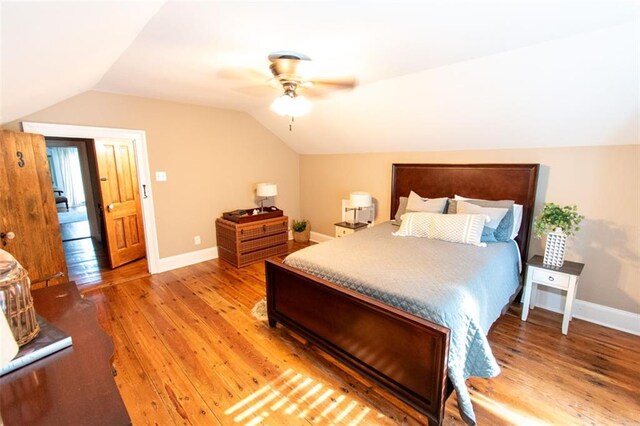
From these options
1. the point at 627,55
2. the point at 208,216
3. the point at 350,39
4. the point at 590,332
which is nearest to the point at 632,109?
the point at 627,55

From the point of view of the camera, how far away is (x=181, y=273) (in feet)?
12.7

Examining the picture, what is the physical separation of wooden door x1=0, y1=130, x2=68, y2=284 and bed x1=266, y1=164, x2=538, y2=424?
2027 mm

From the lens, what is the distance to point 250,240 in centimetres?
412

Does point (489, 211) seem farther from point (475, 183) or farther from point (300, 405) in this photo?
point (300, 405)

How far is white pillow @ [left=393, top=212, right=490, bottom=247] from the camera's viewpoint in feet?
8.63

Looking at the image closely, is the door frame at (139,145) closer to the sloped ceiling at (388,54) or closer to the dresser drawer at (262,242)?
the sloped ceiling at (388,54)

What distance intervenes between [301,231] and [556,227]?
358 cm

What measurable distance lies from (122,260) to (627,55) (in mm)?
5565

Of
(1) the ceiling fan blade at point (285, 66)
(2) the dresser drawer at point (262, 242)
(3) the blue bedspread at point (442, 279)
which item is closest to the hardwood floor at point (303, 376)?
(3) the blue bedspread at point (442, 279)

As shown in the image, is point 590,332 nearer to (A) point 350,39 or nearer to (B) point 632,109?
(B) point 632,109

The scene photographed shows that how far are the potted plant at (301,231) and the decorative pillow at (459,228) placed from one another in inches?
107

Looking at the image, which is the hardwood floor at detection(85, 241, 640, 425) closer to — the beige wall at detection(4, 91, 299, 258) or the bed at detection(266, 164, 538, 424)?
the bed at detection(266, 164, 538, 424)

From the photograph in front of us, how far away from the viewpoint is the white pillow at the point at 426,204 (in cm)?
316

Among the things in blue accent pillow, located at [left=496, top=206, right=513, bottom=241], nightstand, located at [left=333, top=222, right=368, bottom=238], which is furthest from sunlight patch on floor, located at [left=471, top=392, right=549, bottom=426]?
nightstand, located at [left=333, top=222, right=368, bottom=238]
